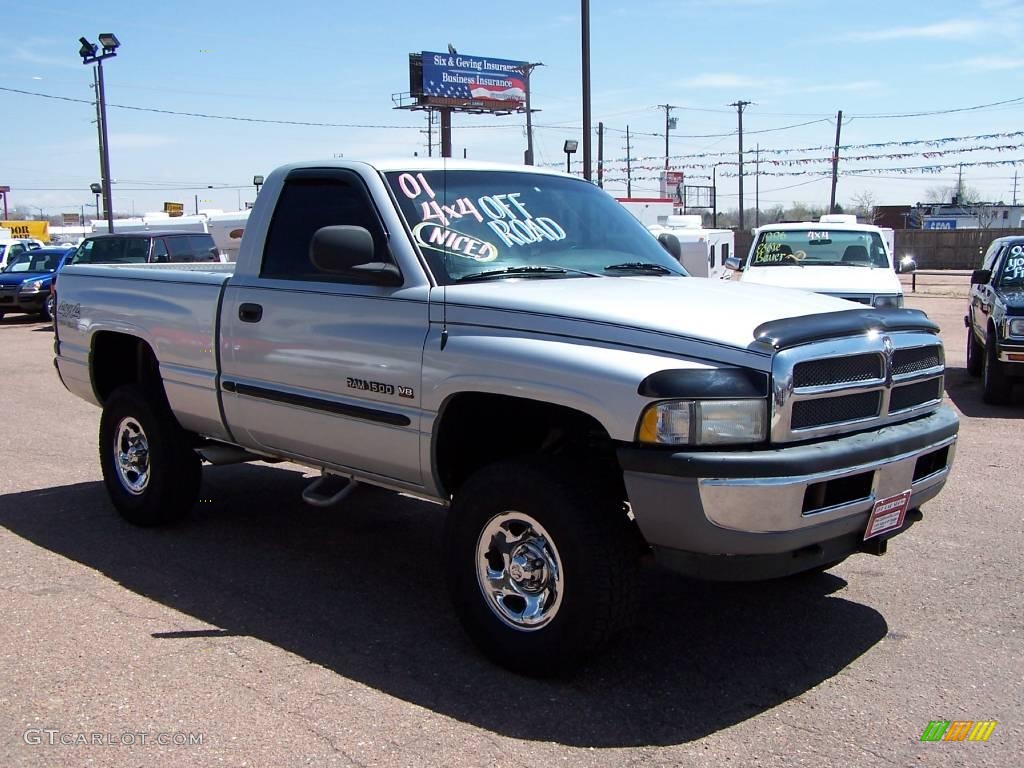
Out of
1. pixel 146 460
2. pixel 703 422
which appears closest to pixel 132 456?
pixel 146 460

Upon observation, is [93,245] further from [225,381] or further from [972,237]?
[972,237]

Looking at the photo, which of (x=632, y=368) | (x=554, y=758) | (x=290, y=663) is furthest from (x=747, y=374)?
(x=290, y=663)

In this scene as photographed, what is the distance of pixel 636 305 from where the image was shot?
155 inches

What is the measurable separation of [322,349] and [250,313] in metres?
0.61

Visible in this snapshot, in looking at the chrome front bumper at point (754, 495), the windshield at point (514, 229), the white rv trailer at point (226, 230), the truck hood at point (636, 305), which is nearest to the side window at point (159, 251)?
the white rv trailer at point (226, 230)

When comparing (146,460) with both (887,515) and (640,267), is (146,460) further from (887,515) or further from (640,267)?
(887,515)

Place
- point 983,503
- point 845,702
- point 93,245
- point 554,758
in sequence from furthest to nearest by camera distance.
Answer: point 93,245, point 983,503, point 845,702, point 554,758

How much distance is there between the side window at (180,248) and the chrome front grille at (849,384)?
16.6 metres

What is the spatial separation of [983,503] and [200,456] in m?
4.84

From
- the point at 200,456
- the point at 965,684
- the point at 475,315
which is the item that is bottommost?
the point at 965,684

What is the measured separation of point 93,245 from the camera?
19562 mm

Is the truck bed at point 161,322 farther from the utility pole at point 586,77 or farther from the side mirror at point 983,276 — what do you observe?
the utility pole at point 586,77

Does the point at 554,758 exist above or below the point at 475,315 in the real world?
below

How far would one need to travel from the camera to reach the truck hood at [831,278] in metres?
11.8
